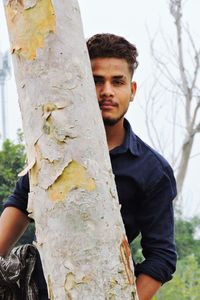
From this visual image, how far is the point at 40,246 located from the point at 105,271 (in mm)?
126

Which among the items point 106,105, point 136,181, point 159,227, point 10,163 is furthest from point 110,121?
point 10,163

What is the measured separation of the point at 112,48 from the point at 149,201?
35 cm

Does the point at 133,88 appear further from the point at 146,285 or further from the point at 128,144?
the point at 146,285

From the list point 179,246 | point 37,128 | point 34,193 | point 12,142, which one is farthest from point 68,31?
point 179,246

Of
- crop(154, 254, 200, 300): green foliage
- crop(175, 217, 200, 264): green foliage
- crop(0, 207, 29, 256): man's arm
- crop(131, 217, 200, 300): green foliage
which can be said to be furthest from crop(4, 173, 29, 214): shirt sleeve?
crop(175, 217, 200, 264): green foliage

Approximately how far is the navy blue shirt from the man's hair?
187 mm

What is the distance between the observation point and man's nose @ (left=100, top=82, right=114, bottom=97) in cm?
161

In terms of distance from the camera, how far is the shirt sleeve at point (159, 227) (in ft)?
5.63

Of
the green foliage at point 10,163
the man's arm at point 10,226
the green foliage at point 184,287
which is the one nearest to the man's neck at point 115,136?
the man's arm at point 10,226

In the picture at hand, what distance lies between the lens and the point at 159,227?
1734mm

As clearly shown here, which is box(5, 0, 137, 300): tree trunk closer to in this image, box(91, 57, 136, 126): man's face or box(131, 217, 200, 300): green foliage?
box(91, 57, 136, 126): man's face

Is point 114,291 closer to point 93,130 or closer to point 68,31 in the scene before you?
point 93,130

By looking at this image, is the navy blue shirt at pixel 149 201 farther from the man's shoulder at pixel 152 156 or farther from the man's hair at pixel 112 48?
the man's hair at pixel 112 48

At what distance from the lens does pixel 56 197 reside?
1.31m
